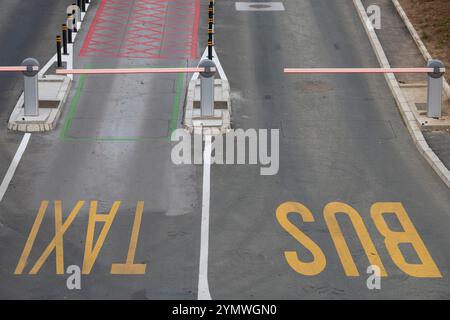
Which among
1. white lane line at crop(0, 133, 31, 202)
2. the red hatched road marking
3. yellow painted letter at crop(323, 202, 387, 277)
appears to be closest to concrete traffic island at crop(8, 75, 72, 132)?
white lane line at crop(0, 133, 31, 202)

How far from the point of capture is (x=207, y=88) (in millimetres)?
27000

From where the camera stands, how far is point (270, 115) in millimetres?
28281

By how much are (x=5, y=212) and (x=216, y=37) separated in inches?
509

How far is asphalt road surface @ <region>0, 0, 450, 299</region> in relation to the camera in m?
20.1

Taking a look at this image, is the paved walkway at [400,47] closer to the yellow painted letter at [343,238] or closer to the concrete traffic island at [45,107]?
the yellow painted letter at [343,238]

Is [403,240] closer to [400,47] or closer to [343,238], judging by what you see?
[343,238]

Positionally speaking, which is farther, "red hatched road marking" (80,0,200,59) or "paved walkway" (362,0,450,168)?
"red hatched road marking" (80,0,200,59)

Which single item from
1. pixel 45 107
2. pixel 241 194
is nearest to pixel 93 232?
pixel 241 194

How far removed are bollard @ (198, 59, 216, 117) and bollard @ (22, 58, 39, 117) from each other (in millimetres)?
4332

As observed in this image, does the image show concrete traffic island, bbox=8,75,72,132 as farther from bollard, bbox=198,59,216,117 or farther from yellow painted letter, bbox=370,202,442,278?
yellow painted letter, bbox=370,202,442,278

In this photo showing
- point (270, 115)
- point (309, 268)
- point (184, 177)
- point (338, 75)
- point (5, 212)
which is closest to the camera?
point (309, 268)

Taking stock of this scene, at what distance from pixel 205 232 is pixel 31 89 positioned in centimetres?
757
